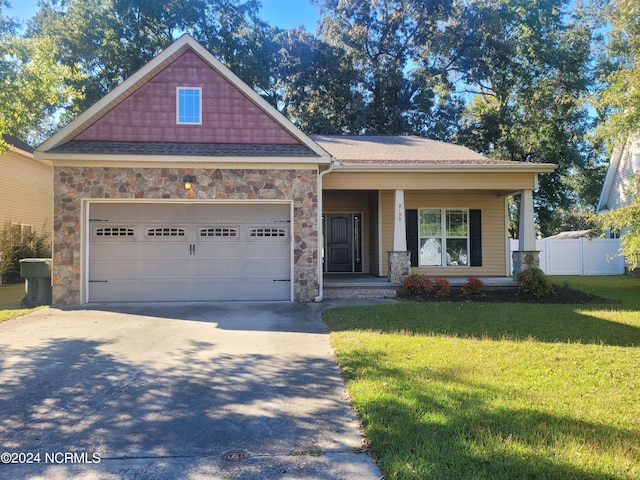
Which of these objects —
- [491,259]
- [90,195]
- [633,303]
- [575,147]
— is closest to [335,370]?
[90,195]

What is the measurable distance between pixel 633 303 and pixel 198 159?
34.5ft

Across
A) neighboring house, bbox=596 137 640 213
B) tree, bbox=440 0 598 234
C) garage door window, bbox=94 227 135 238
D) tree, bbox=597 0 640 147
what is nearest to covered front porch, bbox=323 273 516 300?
tree, bbox=597 0 640 147

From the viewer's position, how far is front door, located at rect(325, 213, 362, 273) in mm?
14203

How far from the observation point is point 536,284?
10609mm

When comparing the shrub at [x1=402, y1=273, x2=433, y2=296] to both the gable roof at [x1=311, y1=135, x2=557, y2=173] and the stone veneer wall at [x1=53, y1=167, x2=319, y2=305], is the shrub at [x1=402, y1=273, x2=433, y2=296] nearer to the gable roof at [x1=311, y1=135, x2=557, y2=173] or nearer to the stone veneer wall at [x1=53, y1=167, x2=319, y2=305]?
the stone veneer wall at [x1=53, y1=167, x2=319, y2=305]

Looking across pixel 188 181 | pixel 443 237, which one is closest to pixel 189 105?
pixel 188 181

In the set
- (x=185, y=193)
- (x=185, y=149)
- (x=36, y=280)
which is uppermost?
(x=185, y=149)

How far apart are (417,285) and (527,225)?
3.70 m

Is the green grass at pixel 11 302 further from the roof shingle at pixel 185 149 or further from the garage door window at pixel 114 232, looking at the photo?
the roof shingle at pixel 185 149

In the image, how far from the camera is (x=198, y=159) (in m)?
9.52

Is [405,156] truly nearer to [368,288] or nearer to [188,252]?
[368,288]

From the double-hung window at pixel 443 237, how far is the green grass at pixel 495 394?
5.49 m

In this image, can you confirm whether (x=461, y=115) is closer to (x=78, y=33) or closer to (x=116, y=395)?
(x=78, y=33)

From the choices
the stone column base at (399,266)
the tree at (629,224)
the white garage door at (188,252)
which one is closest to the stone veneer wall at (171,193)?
the white garage door at (188,252)
